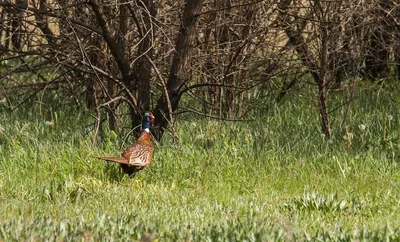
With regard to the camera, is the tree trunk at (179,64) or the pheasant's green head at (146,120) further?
the tree trunk at (179,64)

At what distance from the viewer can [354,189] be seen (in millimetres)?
7109

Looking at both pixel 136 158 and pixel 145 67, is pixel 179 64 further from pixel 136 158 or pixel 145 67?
pixel 136 158

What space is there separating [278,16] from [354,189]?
2539 millimetres

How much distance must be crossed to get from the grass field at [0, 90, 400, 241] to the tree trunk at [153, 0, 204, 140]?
0.75 feet

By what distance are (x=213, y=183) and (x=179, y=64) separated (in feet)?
4.60

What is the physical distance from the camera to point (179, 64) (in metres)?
8.16

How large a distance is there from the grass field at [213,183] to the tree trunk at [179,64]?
9.0 inches

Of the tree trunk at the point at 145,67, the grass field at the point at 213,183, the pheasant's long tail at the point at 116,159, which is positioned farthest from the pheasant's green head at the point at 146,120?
the pheasant's long tail at the point at 116,159

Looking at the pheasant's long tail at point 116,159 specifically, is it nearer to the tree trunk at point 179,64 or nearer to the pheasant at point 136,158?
the pheasant at point 136,158

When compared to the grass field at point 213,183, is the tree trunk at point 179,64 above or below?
above

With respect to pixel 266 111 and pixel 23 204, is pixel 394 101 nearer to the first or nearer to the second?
pixel 266 111

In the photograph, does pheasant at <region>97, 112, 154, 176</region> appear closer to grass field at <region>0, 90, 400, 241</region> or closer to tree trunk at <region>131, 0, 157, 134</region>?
grass field at <region>0, 90, 400, 241</region>

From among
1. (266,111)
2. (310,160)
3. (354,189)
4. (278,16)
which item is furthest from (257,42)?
(354,189)

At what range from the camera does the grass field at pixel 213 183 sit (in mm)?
5355
